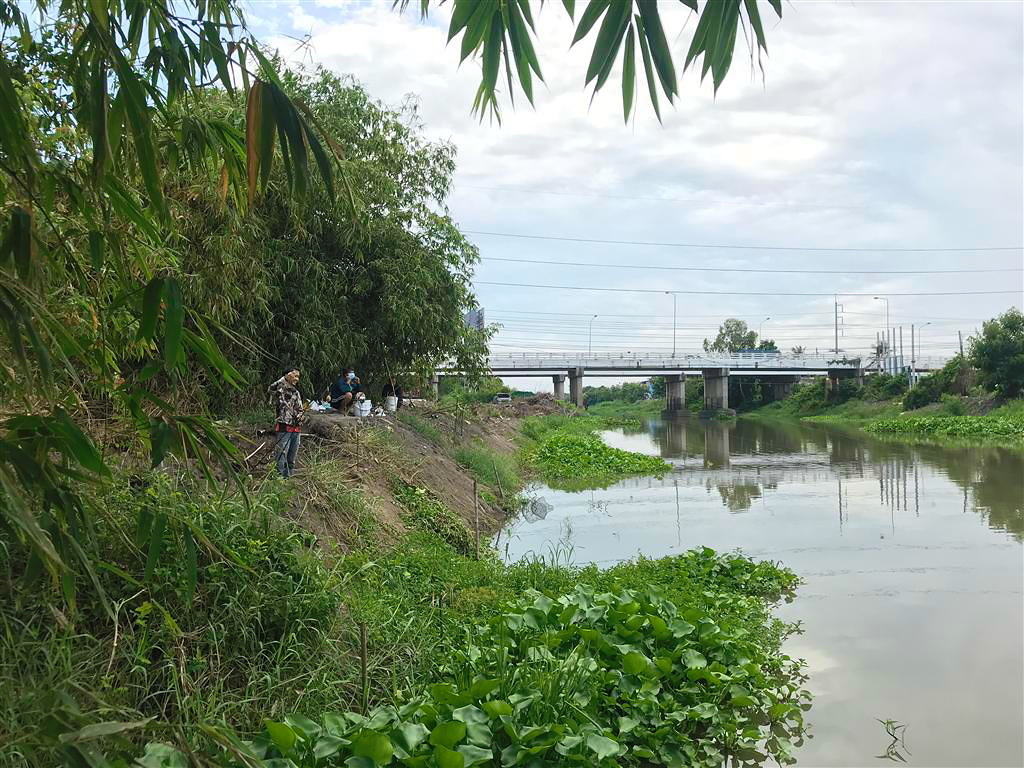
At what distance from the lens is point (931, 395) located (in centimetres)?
4200

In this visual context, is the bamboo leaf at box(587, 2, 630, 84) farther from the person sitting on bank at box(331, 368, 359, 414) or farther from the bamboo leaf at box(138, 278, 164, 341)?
the person sitting on bank at box(331, 368, 359, 414)

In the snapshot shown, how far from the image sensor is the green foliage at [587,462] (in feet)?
60.2

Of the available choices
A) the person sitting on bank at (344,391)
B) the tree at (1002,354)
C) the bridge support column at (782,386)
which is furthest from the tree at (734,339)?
the person sitting on bank at (344,391)

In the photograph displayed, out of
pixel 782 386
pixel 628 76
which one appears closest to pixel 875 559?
pixel 628 76

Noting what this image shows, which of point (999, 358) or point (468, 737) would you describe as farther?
point (999, 358)

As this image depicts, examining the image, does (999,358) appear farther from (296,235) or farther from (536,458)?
(296,235)

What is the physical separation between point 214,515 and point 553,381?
57.1 m

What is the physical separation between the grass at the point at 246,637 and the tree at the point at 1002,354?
3485 cm

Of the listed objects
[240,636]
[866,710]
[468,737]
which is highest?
[240,636]

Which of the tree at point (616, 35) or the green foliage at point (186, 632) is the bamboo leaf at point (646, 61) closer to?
the tree at point (616, 35)

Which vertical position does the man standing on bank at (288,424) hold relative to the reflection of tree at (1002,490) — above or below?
above

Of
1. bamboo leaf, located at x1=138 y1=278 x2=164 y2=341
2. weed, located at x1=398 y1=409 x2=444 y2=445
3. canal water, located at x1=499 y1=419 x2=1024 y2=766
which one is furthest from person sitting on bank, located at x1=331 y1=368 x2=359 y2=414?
bamboo leaf, located at x1=138 y1=278 x2=164 y2=341

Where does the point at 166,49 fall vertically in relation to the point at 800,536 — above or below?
above

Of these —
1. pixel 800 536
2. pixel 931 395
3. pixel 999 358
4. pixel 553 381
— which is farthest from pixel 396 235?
pixel 553 381
